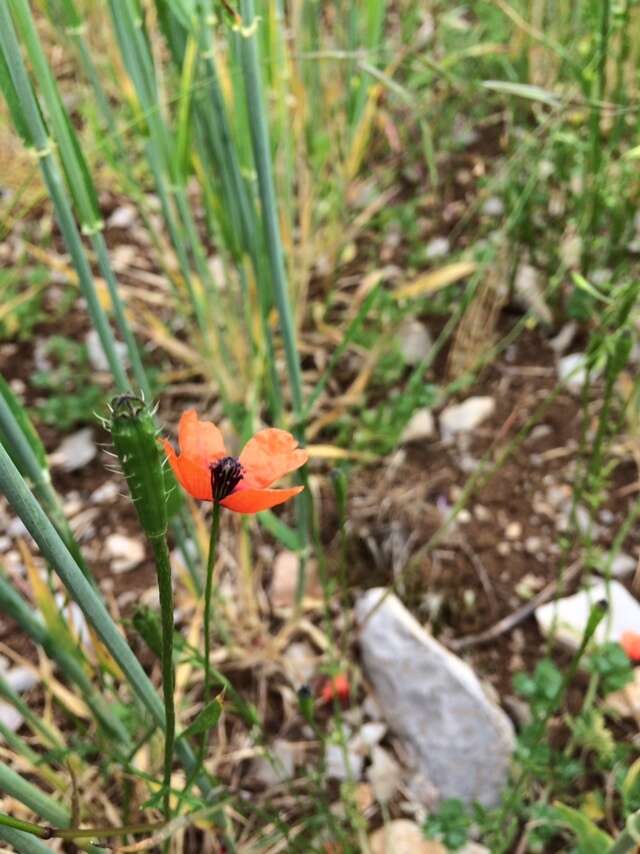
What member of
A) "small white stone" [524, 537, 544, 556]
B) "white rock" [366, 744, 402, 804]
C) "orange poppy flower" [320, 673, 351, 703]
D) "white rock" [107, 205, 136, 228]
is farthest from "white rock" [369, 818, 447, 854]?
"white rock" [107, 205, 136, 228]

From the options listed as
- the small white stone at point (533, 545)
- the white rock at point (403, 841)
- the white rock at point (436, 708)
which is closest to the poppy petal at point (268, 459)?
the white rock at point (436, 708)

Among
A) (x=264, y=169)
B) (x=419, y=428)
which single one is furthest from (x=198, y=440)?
(x=419, y=428)

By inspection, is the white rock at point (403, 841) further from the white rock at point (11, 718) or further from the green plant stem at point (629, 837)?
the white rock at point (11, 718)

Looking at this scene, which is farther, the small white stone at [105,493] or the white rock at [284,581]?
the small white stone at [105,493]

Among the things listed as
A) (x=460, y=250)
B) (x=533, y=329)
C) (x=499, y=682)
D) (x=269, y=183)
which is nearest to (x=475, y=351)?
(x=533, y=329)

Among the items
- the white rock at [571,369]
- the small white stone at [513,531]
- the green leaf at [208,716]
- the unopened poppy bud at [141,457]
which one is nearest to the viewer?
the unopened poppy bud at [141,457]

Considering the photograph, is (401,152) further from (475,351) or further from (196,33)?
(196,33)
